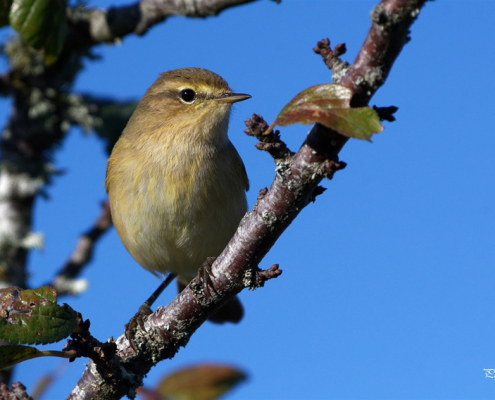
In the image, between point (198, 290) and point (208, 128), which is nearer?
point (198, 290)

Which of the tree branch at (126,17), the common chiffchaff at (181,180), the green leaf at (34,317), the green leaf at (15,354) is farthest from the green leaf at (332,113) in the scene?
the tree branch at (126,17)

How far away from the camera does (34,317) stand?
112 inches

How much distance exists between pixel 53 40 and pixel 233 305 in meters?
3.47

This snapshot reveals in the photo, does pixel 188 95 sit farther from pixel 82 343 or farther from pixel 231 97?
pixel 82 343

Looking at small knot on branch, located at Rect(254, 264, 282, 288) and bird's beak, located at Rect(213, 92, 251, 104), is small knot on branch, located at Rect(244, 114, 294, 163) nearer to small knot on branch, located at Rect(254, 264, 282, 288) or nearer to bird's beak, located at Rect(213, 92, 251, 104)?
small knot on branch, located at Rect(254, 264, 282, 288)

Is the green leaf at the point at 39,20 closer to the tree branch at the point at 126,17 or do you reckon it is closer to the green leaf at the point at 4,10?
the green leaf at the point at 4,10

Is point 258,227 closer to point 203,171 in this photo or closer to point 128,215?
point 203,171

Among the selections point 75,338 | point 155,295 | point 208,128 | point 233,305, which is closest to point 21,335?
point 75,338

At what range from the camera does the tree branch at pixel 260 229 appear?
2.17 m

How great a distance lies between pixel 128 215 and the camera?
4879 millimetres

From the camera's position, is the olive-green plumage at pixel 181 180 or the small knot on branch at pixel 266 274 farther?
the olive-green plumage at pixel 181 180

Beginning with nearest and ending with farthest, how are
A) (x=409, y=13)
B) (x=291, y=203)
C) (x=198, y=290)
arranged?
(x=409, y=13)
(x=291, y=203)
(x=198, y=290)

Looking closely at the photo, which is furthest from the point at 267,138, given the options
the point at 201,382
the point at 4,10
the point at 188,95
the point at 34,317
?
the point at 188,95

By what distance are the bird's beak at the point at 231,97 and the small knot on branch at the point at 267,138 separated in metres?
2.36
